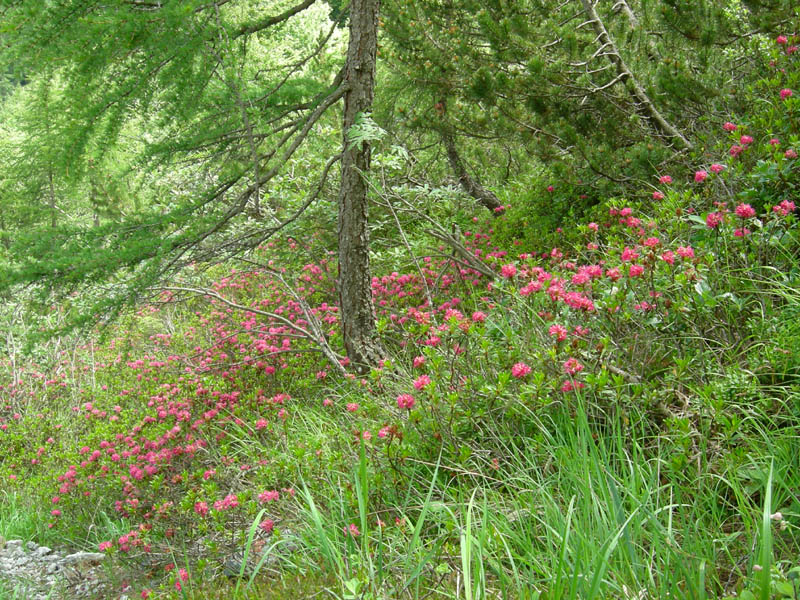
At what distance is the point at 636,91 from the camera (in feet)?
15.3

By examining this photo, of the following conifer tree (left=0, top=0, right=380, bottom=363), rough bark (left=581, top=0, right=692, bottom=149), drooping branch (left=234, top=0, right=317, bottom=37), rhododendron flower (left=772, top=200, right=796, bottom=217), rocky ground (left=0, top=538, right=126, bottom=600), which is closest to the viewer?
rhododendron flower (left=772, top=200, right=796, bottom=217)

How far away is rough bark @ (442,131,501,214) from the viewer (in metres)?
7.77

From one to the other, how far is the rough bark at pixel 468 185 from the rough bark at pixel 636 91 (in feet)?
9.67

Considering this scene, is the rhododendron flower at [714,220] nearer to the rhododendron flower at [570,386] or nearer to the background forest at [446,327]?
the background forest at [446,327]

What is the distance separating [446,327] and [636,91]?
2920 millimetres

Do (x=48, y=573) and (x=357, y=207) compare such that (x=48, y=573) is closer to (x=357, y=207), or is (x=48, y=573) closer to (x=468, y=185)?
(x=357, y=207)

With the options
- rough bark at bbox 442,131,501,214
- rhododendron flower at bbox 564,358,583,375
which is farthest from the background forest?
rough bark at bbox 442,131,501,214

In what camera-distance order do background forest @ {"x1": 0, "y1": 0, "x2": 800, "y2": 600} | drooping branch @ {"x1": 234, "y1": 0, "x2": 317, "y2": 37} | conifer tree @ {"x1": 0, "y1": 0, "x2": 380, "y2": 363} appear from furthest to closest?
drooping branch @ {"x1": 234, "y1": 0, "x2": 317, "y2": 37}
conifer tree @ {"x1": 0, "y1": 0, "x2": 380, "y2": 363}
background forest @ {"x1": 0, "y1": 0, "x2": 800, "y2": 600}

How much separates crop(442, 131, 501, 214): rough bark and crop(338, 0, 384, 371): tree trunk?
3653 mm

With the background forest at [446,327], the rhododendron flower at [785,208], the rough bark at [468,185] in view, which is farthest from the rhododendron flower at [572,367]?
the rough bark at [468,185]

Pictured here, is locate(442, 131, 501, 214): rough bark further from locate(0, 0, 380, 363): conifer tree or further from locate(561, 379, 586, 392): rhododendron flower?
locate(561, 379, 586, 392): rhododendron flower

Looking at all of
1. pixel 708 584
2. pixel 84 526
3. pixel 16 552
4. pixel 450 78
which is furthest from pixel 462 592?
pixel 450 78

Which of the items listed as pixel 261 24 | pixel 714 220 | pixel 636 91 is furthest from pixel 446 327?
pixel 636 91

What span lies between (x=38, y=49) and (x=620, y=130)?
4292 millimetres
